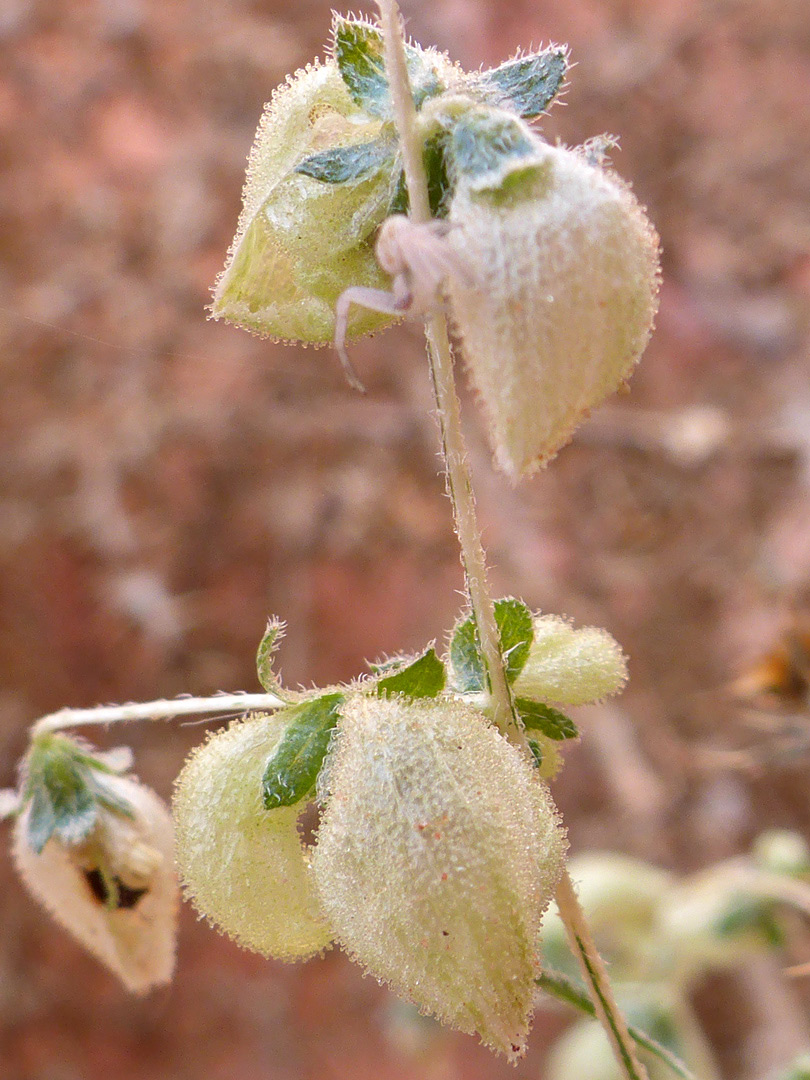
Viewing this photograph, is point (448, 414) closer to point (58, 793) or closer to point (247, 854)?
point (247, 854)

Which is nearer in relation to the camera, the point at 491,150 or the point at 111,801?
the point at 491,150

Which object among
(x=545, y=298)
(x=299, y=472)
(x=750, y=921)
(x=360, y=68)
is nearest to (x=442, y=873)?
(x=545, y=298)

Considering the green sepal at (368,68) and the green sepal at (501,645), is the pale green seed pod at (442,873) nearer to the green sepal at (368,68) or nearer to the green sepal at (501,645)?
the green sepal at (501,645)

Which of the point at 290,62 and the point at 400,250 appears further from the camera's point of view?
the point at 290,62

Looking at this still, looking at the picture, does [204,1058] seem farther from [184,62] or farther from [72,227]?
[184,62]

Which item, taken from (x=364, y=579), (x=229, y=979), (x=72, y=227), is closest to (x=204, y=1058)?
(x=229, y=979)

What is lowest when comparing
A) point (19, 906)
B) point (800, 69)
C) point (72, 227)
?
point (19, 906)

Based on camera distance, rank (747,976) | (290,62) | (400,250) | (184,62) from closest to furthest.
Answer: (400,250), (747,976), (290,62), (184,62)
